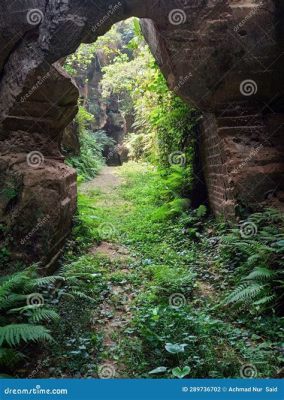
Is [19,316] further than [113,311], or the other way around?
[113,311]

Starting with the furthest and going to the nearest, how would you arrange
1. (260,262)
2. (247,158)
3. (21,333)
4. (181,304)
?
(247,158) → (260,262) → (181,304) → (21,333)

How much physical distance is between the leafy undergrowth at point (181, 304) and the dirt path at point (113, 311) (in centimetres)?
2

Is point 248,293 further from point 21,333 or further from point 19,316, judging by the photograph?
point 19,316

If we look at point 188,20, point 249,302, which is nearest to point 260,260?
point 249,302

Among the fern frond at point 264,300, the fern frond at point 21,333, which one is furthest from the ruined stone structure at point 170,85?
the fern frond at point 264,300

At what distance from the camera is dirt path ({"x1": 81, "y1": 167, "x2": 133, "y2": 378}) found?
12.4 feet

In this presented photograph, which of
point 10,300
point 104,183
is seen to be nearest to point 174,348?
point 10,300

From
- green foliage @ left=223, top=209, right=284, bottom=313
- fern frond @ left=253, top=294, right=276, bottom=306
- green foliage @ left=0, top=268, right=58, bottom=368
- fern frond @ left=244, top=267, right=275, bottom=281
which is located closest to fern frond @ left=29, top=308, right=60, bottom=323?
green foliage @ left=0, top=268, right=58, bottom=368

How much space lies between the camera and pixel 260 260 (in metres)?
4.93

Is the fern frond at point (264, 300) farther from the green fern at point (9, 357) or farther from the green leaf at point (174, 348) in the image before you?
the green fern at point (9, 357)

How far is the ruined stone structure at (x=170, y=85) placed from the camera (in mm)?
5512

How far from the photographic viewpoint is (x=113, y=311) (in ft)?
16.3

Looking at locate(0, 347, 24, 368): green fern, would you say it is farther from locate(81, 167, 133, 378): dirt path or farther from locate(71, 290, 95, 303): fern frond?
locate(71, 290, 95, 303): fern frond

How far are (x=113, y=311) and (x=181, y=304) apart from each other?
0.95 m
